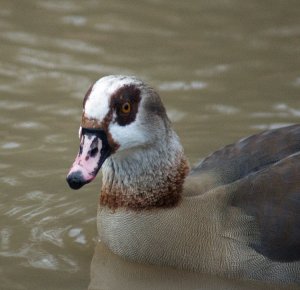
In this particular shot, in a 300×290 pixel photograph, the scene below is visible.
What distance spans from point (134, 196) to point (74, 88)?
9.84ft

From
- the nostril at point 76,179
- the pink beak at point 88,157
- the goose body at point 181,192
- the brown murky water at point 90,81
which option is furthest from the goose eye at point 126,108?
the brown murky water at point 90,81

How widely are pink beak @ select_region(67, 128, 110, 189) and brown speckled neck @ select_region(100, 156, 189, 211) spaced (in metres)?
0.47

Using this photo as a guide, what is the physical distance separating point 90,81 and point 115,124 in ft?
10.8

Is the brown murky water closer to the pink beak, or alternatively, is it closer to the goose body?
the goose body

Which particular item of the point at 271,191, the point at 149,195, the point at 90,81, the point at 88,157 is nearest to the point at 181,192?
the point at 149,195

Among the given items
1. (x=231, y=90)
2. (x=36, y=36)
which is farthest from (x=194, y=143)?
(x=36, y=36)

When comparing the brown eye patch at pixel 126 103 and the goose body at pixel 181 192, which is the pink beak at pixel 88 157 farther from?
the brown eye patch at pixel 126 103

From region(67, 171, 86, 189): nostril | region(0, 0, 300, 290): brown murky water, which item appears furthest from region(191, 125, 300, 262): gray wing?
region(67, 171, 86, 189): nostril

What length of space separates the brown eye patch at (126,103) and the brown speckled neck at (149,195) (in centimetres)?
53

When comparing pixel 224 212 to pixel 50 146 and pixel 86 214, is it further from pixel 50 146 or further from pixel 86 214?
pixel 50 146

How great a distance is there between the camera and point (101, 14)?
40.3ft

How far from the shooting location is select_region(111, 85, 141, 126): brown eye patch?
24.7ft

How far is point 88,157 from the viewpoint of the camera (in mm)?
7422

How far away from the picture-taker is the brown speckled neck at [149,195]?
787cm
